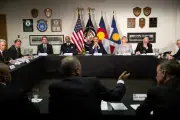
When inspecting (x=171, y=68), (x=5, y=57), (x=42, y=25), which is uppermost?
(x=42, y=25)

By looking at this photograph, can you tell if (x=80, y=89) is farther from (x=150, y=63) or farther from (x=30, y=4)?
(x=30, y=4)

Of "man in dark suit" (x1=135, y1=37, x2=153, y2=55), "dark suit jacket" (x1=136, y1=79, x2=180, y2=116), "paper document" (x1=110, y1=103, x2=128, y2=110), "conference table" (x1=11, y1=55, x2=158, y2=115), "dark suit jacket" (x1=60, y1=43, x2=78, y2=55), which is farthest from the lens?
"dark suit jacket" (x1=60, y1=43, x2=78, y2=55)

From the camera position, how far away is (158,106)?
170 centimetres

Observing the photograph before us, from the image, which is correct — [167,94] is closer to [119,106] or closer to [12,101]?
[119,106]

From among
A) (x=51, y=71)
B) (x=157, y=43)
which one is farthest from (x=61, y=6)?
(x=157, y=43)

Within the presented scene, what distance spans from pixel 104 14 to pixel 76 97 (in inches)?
264

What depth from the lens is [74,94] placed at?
1.73 metres

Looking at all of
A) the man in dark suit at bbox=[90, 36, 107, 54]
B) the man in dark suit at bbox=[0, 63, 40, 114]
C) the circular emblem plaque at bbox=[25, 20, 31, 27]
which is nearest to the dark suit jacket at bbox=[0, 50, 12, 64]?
the man in dark suit at bbox=[90, 36, 107, 54]

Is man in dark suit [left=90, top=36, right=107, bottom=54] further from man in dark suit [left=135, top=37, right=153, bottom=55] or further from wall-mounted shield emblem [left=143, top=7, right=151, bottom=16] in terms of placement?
wall-mounted shield emblem [left=143, top=7, right=151, bottom=16]

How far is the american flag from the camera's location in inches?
309

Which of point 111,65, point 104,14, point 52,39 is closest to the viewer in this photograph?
point 111,65

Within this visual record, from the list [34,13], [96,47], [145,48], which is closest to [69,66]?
[96,47]

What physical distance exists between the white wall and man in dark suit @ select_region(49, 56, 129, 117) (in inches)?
256

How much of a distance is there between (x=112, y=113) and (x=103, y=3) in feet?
21.2
